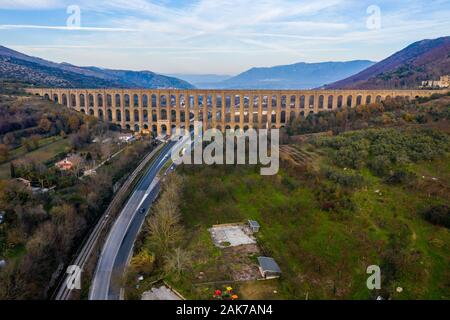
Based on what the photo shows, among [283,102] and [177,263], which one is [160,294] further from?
[283,102]

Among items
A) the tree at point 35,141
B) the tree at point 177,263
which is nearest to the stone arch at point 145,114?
the tree at point 35,141

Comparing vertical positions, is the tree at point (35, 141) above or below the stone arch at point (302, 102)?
below

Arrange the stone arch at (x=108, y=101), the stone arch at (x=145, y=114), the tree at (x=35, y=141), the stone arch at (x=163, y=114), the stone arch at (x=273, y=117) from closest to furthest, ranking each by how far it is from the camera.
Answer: the tree at (x=35, y=141) → the stone arch at (x=273, y=117) → the stone arch at (x=145, y=114) → the stone arch at (x=108, y=101) → the stone arch at (x=163, y=114)

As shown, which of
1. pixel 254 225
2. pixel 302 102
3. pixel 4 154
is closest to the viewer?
pixel 254 225

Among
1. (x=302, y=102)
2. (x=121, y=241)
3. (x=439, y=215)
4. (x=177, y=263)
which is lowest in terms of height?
(x=121, y=241)

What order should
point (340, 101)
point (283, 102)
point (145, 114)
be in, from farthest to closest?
point (145, 114)
point (283, 102)
point (340, 101)

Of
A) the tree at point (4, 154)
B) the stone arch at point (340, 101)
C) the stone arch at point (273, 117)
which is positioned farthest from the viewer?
the stone arch at point (273, 117)

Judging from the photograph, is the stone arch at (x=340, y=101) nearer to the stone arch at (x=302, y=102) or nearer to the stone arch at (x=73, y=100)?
the stone arch at (x=302, y=102)

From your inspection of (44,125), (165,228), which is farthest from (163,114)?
(165,228)
